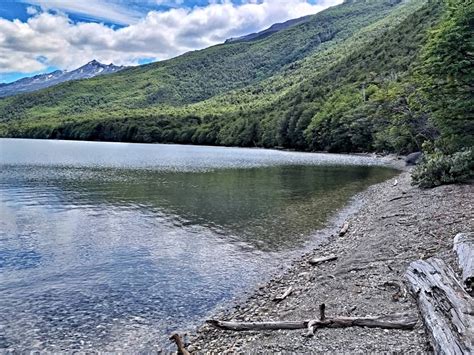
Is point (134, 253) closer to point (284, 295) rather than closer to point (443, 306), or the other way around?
point (284, 295)

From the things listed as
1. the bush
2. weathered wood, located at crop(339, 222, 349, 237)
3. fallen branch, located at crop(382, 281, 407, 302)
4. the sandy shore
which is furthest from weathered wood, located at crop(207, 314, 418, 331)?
the bush

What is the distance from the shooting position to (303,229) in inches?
1114

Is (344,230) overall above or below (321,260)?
above

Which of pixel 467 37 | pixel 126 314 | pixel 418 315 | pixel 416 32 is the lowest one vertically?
pixel 126 314

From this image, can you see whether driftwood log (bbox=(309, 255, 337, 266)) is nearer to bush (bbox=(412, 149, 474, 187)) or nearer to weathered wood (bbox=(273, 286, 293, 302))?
weathered wood (bbox=(273, 286, 293, 302))

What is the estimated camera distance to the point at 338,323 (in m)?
11.9

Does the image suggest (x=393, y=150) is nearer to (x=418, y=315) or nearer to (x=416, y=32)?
(x=416, y=32)

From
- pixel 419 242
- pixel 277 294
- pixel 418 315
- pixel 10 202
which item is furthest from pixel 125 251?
pixel 10 202

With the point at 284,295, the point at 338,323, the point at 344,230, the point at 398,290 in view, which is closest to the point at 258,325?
the point at 338,323

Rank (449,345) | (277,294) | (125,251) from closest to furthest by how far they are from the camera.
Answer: (449,345), (277,294), (125,251)

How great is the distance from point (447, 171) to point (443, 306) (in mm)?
27362

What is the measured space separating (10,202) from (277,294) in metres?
31.7

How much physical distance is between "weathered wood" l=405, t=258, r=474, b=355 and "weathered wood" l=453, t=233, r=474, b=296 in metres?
0.50

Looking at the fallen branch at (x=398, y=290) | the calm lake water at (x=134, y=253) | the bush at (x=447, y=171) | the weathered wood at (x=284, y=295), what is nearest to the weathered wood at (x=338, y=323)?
the fallen branch at (x=398, y=290)
